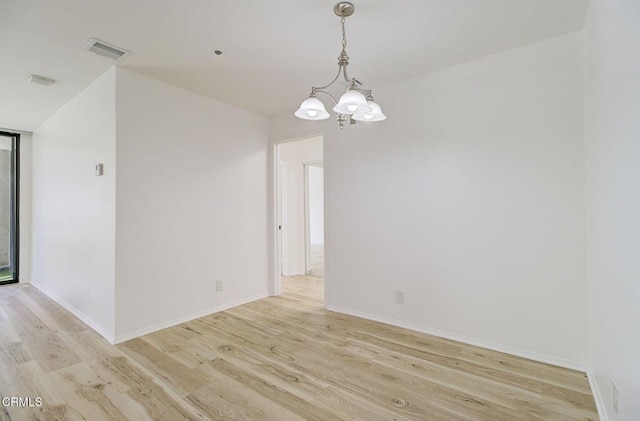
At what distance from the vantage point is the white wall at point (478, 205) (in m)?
2.38

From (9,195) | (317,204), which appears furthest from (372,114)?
(317,204)

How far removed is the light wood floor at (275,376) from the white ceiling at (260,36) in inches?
102

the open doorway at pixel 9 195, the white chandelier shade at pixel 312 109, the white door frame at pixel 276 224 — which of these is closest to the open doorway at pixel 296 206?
the white door frame at pixel 276 224

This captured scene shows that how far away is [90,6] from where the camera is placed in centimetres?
Answer: 202

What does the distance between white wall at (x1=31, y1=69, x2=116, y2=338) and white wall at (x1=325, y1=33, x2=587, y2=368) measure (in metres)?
2.45

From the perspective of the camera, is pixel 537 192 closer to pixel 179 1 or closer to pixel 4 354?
pixel 179 1

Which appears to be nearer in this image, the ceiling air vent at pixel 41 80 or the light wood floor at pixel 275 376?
A: the light wood floor at pixel 275 376

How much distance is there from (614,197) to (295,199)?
472 cm

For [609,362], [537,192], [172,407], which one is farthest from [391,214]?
[172,407]

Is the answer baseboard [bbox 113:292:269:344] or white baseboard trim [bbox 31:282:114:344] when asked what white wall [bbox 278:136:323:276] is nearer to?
baseboard [bbox 113:292:269:344]

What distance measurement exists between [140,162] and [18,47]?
4.06 feet

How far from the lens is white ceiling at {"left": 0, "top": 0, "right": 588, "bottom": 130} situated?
80.4 inches

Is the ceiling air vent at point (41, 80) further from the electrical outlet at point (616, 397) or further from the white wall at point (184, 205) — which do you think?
the electrical outlet at point (616, 397)

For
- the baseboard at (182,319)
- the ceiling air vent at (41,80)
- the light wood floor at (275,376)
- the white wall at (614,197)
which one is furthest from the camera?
the ceiling air vent at (41,80)
